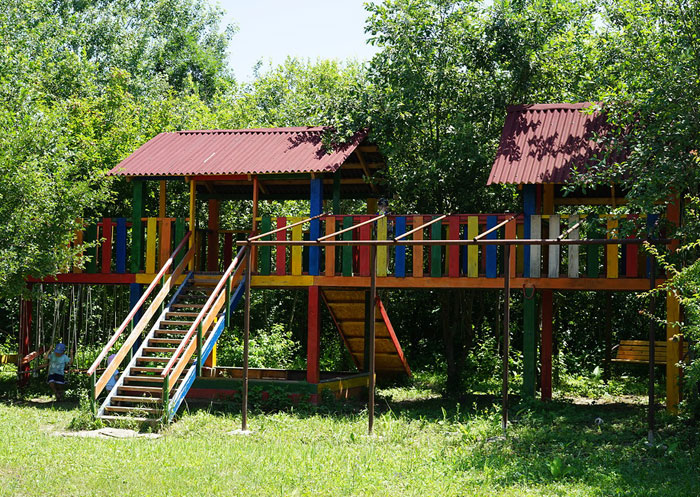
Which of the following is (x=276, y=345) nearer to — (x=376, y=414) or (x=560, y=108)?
(x=376, y=414)

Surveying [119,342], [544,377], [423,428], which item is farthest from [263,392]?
[119,342]

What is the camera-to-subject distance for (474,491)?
9203 mm

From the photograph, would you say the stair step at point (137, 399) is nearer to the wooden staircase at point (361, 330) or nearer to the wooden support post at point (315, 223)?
the wooden support post at point (315, 223)

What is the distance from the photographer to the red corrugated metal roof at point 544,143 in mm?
14742

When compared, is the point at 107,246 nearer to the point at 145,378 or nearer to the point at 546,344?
the point at 145,378

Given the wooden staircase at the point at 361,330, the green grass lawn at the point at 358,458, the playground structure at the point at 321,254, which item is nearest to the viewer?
the green grass lawn at the point at 358,458

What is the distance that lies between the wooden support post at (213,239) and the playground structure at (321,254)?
30 mm

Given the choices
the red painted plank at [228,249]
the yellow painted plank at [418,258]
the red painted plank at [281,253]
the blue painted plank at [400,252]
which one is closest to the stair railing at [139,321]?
the red painted plank at [228,249]

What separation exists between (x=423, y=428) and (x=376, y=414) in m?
2.15

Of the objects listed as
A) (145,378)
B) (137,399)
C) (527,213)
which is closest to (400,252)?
(527,213)

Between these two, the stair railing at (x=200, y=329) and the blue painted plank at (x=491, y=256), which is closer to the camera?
the stair railing at (x=200, y=329)

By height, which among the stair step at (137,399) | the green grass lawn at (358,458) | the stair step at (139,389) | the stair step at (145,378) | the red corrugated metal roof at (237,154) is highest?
the red corrugated metal roof at (237,154)

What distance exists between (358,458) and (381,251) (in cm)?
560

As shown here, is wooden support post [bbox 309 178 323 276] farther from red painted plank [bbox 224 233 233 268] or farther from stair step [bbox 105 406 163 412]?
stair step [bbox 105 406 163 412]
